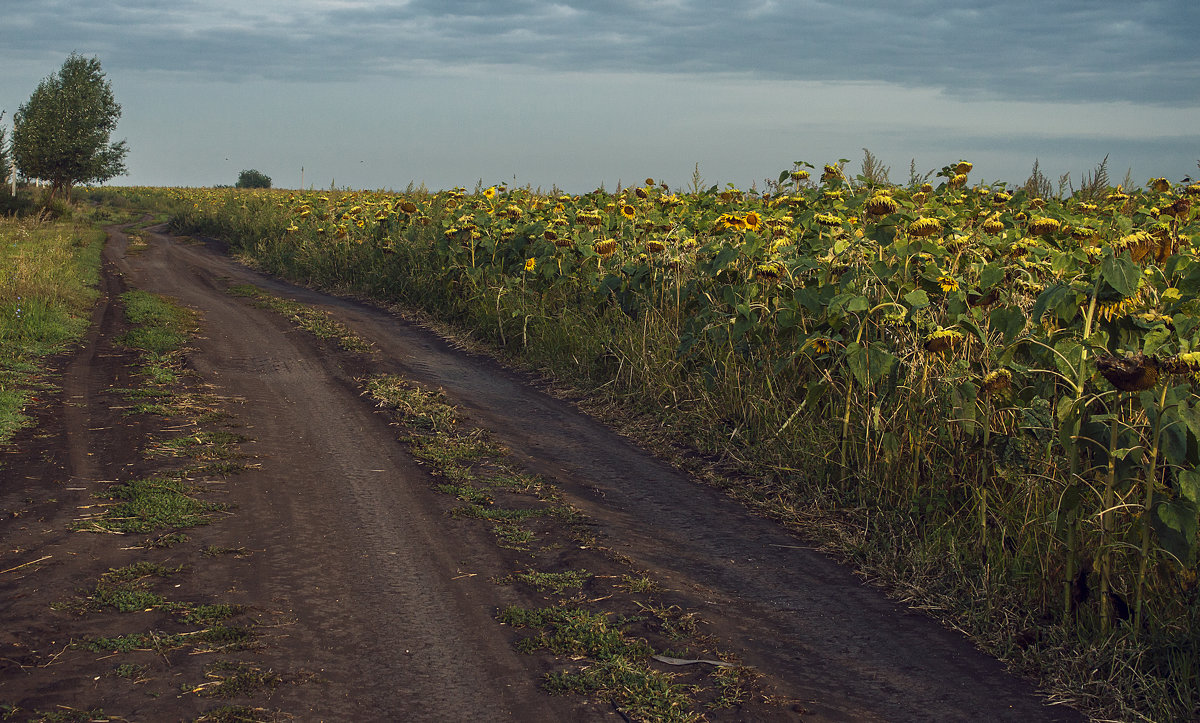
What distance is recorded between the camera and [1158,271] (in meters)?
4.68

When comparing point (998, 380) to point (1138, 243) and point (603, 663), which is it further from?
point (603, 663)

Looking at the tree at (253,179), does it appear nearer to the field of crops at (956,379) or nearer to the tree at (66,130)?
the tree at (66,130)

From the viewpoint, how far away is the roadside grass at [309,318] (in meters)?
10.6

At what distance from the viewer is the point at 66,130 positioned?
1586 inches

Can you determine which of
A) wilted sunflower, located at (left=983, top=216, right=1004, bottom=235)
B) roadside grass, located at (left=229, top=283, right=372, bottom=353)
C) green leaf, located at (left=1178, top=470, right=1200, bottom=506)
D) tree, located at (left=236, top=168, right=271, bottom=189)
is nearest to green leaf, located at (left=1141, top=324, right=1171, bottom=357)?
green leaf, located at (left=1178, top=470, right=1200, bottom=506)

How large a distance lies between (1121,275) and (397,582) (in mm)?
3497

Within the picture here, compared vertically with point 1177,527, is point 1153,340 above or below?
above

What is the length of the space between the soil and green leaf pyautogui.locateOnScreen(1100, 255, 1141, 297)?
1.64 m

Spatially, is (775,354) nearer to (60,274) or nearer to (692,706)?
(692,706)

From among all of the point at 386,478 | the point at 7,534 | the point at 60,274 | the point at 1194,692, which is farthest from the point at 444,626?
the point at 60,274

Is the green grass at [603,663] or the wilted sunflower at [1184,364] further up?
Answer: the wilted sunflower at [1184,364]

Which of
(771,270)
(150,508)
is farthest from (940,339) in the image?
(150,508)

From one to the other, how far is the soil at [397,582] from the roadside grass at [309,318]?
2.67 meters

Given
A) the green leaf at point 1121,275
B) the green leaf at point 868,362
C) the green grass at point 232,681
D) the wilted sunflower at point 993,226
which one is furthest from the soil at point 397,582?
the wilted sunflower at point 993,226
